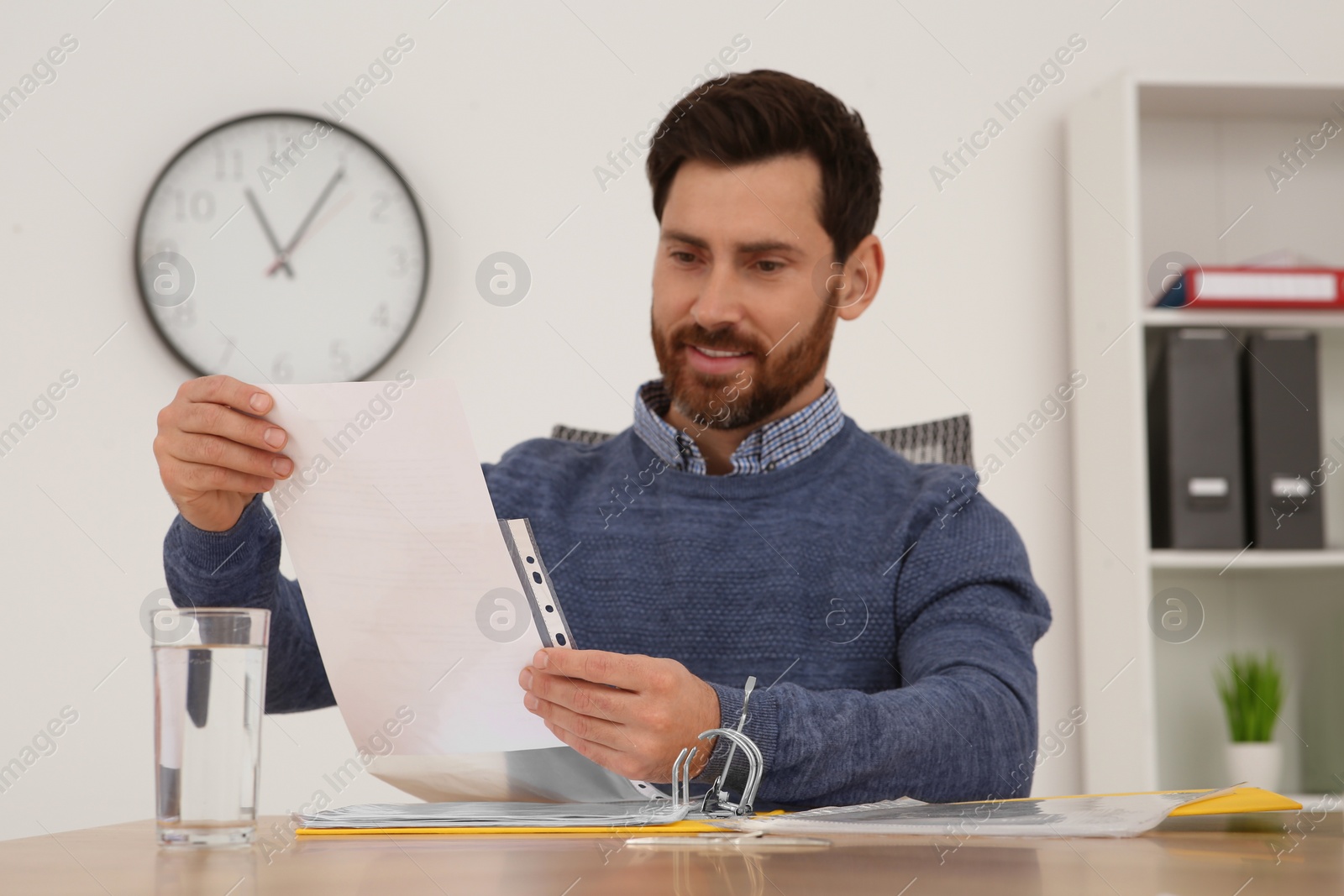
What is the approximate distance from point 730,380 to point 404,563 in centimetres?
62

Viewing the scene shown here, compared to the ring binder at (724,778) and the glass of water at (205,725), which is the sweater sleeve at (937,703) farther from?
the glass of water at (205,725)

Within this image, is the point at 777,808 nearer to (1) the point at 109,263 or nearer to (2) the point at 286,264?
(2) the point at 286,264

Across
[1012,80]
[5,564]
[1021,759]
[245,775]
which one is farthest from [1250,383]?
[5,564]

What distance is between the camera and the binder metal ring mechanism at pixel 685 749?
722mm

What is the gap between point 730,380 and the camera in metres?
1.32

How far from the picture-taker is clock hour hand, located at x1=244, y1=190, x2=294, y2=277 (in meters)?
2.14

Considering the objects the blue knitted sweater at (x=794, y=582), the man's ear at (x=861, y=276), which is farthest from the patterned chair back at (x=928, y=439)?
the man's ear at (x=861, y=276)

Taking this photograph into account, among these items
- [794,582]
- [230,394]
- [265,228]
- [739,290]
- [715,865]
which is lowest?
[715,865]

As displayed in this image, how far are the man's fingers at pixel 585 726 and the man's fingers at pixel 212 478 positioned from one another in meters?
0.25

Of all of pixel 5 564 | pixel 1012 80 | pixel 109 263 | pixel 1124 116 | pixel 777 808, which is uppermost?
pixel 1012 80

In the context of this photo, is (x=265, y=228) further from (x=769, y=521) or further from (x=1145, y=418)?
(x=1145, y=418)

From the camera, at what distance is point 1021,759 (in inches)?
38.4

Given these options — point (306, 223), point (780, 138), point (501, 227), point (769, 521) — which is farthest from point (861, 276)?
point (306, 223)

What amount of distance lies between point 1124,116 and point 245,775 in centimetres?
193
